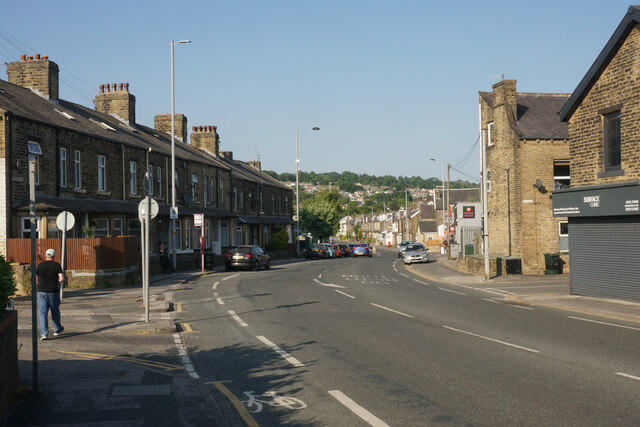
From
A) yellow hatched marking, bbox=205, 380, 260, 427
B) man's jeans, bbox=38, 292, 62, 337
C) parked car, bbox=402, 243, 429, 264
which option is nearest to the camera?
yellow hatched marking, bbox=205, 380, 260, 427

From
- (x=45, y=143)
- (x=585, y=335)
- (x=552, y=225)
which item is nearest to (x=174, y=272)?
(x=45, y=143)

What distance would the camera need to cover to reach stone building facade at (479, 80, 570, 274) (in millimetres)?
33188

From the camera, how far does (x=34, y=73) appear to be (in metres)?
32.8

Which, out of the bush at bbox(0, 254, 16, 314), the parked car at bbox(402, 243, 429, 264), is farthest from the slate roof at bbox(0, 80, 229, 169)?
the bush at bbox(0, 254, 16, 314)

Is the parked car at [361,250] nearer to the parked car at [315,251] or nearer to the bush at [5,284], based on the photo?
the parked car at [315,251]

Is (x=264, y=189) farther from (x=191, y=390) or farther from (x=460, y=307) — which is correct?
(x=191, y=390)

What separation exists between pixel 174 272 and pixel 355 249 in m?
38.9

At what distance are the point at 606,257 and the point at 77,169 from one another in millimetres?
24119

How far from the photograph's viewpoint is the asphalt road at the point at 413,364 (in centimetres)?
722

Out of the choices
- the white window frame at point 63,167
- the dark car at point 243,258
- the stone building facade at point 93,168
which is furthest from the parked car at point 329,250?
the white window frame at point 63,167

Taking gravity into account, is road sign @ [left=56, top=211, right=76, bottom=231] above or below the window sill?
below

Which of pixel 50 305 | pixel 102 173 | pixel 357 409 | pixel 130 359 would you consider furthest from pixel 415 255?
pixel 357 409

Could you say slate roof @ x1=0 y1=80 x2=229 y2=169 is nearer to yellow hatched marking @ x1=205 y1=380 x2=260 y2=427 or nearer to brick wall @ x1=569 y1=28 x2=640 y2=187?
yellow hatched marking @ x1=205 y1=380 x2=260 y2=427

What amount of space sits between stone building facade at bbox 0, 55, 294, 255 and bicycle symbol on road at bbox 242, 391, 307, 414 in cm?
784
